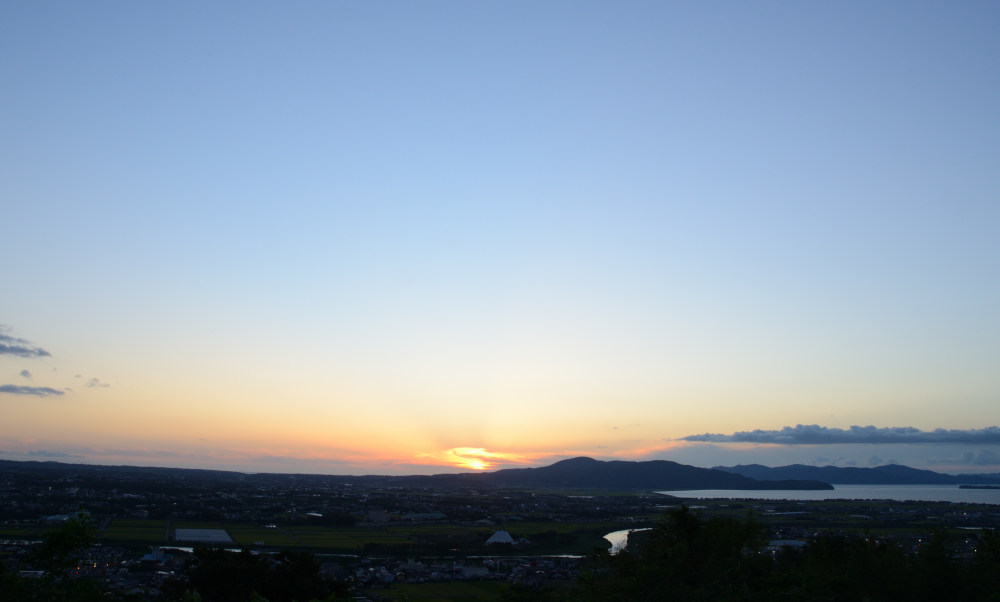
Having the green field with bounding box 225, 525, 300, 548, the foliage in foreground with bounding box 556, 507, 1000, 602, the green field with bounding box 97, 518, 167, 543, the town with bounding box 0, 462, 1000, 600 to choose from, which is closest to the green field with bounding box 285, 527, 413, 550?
the town with bounding box 0, 462, 1000, 600

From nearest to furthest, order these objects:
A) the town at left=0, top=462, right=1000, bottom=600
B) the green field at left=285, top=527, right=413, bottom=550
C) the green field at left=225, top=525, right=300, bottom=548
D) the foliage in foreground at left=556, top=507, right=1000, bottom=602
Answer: the foliage in foreground at left=556, top=507, right=1000, bottom=602
the town at left=0, top=462, right=1000, bottom=600
the green field at left=225, top=525, right=300, bottom=548
the green field at left=285, top=527, right=413, bottom=550

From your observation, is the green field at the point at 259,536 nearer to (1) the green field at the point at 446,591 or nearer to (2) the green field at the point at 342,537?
(2) the green field at the point at 342,537

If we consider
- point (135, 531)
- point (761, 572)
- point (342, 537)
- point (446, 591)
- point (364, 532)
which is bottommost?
point (364, 532)

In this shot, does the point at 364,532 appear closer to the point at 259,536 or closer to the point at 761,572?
the point at 259,536

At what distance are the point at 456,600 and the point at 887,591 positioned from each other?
826 inches

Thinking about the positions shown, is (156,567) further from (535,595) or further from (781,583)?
(781,583)

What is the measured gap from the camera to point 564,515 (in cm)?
9506

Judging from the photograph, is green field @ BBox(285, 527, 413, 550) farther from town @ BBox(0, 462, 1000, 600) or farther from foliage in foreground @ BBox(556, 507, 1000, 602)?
foliage in foreground @ BBox(556, 507, 1000, 602)

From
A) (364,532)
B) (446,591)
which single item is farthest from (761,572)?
(364,532)

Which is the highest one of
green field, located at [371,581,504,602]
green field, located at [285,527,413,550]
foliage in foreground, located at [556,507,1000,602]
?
foliage in foreground, located at [556,507,1000,602]

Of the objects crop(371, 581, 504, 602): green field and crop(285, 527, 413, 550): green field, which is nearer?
crop(371, 581, 504, 602): green field

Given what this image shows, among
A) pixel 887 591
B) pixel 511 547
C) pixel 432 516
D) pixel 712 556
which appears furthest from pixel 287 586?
pixel 432 516

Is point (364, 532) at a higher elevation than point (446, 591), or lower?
lower

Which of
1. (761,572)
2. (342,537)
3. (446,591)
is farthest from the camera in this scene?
(342,537)
